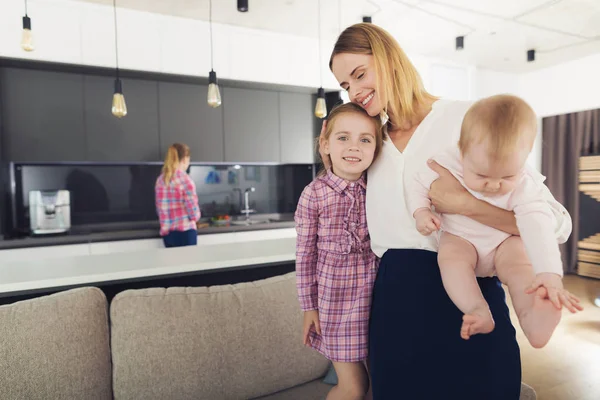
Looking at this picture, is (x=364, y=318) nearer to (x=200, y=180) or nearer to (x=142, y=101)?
(x=142, y=101)

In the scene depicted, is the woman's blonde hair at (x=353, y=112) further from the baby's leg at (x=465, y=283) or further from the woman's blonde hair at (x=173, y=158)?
the woman's blonde hair at (x=173, y=158)

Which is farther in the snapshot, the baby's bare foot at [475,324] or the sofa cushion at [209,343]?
the sofa cushion at [209,343]

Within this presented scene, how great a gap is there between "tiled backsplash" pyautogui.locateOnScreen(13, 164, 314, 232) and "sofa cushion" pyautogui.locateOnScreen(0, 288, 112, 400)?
2.80 m

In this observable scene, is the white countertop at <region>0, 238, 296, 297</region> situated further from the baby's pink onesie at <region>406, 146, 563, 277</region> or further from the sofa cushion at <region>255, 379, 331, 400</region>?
the baby's pink onesie at <region>406, 146, 563, 277</region>

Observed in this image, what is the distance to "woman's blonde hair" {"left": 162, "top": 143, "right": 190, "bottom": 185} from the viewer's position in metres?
3.36

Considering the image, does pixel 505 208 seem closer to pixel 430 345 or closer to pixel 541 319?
pixel 541 319

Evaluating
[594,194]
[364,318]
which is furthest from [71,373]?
[594,194]

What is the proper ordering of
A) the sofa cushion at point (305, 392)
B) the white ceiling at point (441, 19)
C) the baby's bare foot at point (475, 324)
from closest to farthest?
1. the baby's bare foot at point (475, 324)
2. the sofa cushion at point (305, 392)
3. the white ceiling at point (441, 19)

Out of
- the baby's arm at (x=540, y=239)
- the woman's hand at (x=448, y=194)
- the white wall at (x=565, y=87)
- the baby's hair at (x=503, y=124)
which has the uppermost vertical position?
the white wall at (x=565, y=87)

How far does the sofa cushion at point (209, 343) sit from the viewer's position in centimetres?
133

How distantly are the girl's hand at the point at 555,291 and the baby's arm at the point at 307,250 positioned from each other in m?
0.60

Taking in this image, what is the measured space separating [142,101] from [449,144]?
3.65m

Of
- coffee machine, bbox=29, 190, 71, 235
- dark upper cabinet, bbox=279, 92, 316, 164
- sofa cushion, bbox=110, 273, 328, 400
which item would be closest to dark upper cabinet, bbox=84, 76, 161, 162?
coffee machine, bbox=29, 190, 71, 235

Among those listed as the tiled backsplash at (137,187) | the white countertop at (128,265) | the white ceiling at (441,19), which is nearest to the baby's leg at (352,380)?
the white countertop at (128,265)
